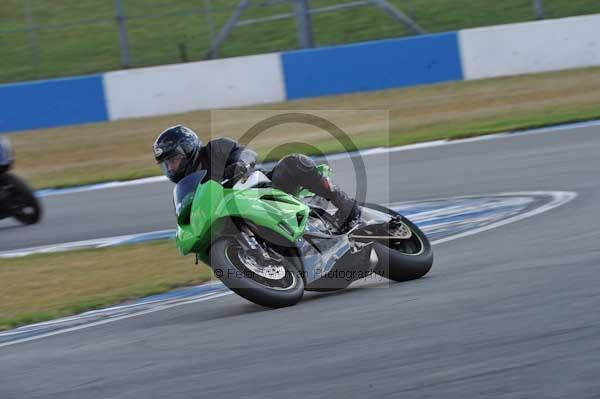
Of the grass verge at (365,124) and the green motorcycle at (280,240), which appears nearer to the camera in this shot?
the green motorcycle at (280,240)

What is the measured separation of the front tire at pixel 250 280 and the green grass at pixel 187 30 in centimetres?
1307

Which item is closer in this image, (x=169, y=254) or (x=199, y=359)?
(x=199, y=359)

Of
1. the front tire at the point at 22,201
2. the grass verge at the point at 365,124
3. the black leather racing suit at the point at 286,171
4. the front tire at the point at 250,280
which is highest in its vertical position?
the black leather racing suit at the point at 286,171

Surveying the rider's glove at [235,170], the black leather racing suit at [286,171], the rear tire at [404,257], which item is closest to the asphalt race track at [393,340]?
the rear tire at [404,257]

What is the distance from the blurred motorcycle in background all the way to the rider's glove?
5.73 metres

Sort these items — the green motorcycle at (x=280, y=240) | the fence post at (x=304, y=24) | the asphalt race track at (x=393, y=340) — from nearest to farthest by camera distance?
1. the asphalt race track at (x=393, y=340)
2. the green motorcycle at (x=280, y=240)
3. the fence post at (x=304, y=24)

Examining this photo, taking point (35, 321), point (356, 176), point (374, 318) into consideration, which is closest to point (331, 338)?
point (374, 318)

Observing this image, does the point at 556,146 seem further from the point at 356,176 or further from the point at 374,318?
the point at 374,318

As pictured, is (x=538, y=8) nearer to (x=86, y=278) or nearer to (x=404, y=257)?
(x=86, y=278)

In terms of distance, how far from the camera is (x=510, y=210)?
9117 mm

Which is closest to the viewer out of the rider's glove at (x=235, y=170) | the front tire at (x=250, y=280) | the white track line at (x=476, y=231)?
the front tire at (x=250, y=280)

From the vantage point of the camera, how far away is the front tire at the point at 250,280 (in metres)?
5.93

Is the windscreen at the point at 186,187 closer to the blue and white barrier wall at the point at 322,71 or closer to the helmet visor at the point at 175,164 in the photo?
the helmet visor at the point at 175,164

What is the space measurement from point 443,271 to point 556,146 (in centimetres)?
563
